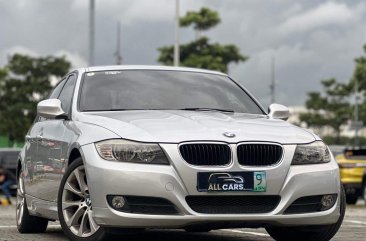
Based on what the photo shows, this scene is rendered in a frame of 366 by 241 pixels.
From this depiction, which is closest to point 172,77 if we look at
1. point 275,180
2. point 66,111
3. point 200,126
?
point 66,111

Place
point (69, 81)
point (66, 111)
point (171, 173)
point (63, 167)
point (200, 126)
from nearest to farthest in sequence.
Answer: point (171, 173), point (200, 126), point (63, 167), point (66, 111), point (69, 81)

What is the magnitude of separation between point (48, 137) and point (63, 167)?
81cm

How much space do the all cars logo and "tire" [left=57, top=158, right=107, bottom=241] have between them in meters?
0.88

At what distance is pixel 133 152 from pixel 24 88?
54983 millimetres

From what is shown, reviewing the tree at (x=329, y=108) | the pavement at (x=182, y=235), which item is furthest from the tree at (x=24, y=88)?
the pavement at (x=182, y=235)

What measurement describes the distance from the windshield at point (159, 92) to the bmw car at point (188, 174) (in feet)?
0.20

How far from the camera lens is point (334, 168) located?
6383 mm

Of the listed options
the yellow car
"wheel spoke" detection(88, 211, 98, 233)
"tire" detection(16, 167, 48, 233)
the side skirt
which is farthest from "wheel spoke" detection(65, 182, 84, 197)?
the yellow car

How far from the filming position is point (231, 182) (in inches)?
232

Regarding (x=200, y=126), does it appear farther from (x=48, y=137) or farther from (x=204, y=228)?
(x=48, y=137)

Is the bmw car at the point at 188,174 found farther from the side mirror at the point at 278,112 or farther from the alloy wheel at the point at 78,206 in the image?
the side mirror at the point at 278,112

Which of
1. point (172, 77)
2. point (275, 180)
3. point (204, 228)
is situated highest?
point (172, 77)

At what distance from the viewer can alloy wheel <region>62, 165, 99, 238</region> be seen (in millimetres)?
6316

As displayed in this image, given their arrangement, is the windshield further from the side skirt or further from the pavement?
the pavement
